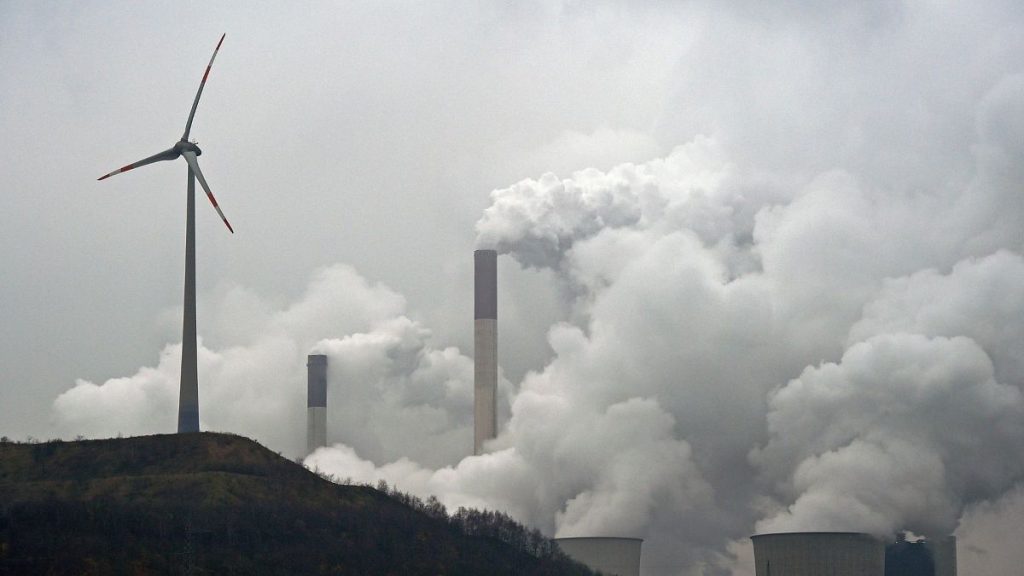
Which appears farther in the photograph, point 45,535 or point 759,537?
point 759,537

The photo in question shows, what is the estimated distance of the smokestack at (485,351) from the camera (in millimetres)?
159750

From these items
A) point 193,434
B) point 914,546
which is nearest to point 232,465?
point 193,434

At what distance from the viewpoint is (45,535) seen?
122500mm

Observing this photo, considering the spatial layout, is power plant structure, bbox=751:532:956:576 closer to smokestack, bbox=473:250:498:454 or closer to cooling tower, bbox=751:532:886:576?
cooling tower, bbox=751:532:886:576

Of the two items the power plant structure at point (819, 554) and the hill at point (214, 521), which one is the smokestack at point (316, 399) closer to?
the hill at point (214, 521)

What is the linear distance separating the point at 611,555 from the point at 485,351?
26767 mm

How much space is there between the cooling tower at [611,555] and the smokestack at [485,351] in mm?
16561

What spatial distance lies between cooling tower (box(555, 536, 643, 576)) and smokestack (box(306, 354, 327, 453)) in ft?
130

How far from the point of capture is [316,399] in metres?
178

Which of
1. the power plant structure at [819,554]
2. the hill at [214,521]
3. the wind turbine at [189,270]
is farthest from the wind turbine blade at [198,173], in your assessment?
the power plant structure at [819,554]

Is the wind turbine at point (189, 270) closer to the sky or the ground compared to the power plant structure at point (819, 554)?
closer to the sky

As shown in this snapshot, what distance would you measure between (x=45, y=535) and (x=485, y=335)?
55.2 metres

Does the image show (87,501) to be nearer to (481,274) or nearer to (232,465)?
(232,465)

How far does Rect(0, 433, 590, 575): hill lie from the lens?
122125 millimetres
